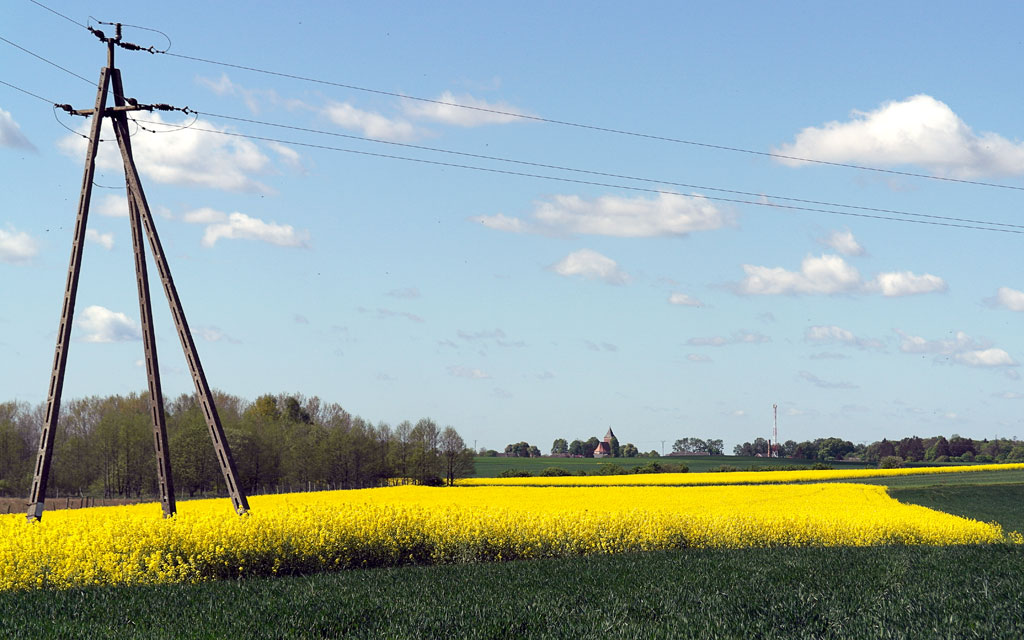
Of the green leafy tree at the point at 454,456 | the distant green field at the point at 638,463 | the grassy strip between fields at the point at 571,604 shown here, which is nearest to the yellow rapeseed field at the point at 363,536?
the grassy strip between fields at the point at 571,604

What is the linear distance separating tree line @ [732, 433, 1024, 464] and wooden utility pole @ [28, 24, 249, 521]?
413ft

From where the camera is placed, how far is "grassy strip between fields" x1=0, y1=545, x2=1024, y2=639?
11.3 metres

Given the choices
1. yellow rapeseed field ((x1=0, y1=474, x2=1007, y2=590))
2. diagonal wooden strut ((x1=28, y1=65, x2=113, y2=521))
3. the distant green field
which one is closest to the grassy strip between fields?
yellow rapeseed field ((x1=0, y1=474, x2=1007, y2=590))

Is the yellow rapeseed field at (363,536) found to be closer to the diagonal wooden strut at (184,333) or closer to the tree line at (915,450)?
the diagonal wooden strut at (184,333)

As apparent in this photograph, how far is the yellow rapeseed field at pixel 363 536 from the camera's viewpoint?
704 inches

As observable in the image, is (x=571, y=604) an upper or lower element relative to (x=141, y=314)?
lower

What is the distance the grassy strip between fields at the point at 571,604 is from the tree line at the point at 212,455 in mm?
53950

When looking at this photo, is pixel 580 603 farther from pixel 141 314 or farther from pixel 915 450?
pixel 915 450

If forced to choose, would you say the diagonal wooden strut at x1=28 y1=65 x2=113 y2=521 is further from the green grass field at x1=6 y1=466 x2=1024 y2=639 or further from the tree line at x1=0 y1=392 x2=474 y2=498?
the tree line at x1=0 y1=392 x2=474 y2=498

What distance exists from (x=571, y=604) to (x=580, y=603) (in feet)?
0.70

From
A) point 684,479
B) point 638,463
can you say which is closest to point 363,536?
point 684,479

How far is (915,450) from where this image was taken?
146 m

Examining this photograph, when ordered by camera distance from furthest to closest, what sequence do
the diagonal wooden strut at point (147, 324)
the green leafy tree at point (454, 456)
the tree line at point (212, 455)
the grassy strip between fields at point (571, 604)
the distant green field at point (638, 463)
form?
1. the distant green field at point (638, 463)
2. the green leafy tree at point (454, 456)
3. the tree line at point (212, 455)
4. the diagonal wooden strut at point (147, 324)
5. the grassy strip between fields at point (571, 604)

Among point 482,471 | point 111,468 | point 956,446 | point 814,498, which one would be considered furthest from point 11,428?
point 956,446
